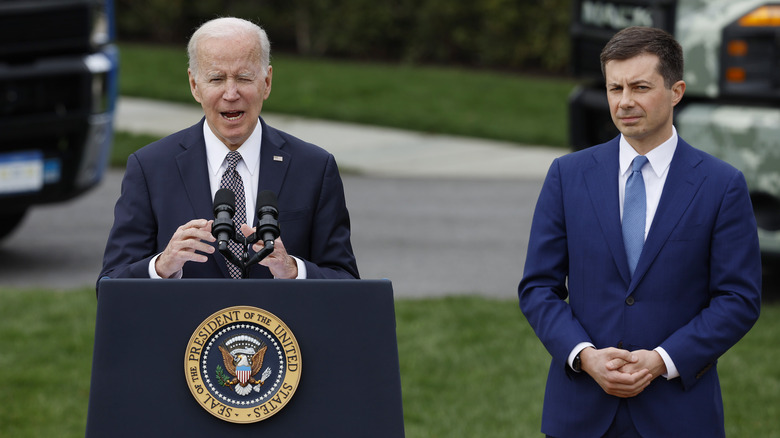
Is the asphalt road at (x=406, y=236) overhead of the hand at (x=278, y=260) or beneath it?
beneath

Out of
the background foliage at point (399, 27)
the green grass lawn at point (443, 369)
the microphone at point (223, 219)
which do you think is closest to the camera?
the microphone at point (223, 219)

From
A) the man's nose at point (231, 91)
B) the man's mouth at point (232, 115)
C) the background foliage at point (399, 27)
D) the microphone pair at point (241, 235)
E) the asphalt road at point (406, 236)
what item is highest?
the background foliage at point (399, 27)

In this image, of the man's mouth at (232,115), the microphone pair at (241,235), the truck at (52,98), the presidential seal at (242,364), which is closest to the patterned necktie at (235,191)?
the man's mouth at (232,115)

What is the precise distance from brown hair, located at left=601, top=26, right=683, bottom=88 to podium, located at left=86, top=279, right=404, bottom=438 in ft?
3.21

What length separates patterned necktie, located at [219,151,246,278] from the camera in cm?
350

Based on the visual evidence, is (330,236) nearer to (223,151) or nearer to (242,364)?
(223,151)

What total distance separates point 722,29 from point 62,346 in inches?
165

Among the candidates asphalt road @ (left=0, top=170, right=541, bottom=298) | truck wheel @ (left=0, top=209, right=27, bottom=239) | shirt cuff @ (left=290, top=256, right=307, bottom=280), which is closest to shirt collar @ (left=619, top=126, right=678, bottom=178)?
shirt cuff @ (left=290, top=256, right=307, bottom=280)

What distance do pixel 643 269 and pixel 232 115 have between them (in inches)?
49.7

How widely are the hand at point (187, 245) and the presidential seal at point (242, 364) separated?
0.19 metres

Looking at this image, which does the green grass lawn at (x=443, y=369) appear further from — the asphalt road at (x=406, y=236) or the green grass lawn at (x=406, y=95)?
the green grass lawn at (x=406, y=95)

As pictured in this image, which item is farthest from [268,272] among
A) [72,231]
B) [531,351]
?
[72,231]

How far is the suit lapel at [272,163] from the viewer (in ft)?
11.6

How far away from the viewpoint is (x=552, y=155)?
15.0m
